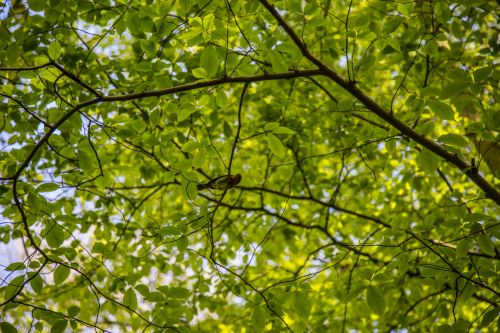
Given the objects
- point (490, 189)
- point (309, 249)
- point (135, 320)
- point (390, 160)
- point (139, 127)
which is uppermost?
point (390, 160)

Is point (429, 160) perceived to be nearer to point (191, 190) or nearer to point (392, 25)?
point (392, 25)

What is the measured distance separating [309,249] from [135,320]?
94.8 inches

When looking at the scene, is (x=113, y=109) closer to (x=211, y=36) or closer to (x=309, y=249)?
(x=211, y=36)

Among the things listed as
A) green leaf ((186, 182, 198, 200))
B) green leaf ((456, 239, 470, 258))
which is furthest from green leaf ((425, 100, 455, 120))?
green leaf ((186, 182, 198, 200))

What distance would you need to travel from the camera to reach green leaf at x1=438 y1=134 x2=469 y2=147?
1.81 meters

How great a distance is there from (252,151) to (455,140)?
6.39 ft

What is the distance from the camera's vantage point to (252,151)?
358 centimetres

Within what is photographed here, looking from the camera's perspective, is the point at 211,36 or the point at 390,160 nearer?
the point at 211,36

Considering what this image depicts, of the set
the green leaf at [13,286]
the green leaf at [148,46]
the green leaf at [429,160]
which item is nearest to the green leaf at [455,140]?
the green leaf at [429,160]

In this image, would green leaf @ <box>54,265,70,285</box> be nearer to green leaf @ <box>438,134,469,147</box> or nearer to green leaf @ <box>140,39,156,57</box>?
green leaf @ <box>140,39,156,57</box>

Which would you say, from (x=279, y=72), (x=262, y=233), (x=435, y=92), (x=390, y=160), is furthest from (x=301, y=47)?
(x=390, y=160)

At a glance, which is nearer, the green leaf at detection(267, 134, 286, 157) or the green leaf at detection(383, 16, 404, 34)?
the green leaf at detection(267, 134, 286, 157)

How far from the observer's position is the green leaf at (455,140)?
181 centimetres

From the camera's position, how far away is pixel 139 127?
2.12 meters
